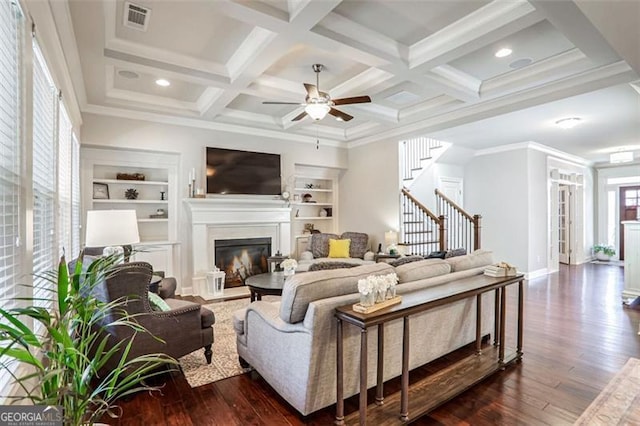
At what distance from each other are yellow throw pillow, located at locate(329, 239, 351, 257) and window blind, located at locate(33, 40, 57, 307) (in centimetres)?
430

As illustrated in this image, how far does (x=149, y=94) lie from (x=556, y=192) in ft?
28.2

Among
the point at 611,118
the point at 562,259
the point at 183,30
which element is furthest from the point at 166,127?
the point at 562,259

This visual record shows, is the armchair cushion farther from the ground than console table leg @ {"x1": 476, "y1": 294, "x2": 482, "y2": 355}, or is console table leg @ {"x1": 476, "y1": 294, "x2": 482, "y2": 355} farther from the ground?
the armchair cushion

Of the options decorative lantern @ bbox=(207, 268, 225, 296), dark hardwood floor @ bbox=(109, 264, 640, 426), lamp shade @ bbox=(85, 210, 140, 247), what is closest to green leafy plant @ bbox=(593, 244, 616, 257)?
dark hardwood floor @ bbox=(109, 264, 640, 426)

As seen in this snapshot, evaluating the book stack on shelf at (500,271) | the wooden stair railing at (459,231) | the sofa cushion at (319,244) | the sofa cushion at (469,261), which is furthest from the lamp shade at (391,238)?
the book stack on shelf at (500,271)

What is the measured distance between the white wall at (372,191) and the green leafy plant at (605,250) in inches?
276

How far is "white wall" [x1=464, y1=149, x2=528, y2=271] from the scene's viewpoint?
696 cm

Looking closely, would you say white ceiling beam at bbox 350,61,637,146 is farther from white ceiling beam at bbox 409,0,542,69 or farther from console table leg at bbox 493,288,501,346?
console table leg at bbox 493,288,501,346

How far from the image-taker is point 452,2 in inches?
111

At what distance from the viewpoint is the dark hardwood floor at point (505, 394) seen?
2260 millimetres

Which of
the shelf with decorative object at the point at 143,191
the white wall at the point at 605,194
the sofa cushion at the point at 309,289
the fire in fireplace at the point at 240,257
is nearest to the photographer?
the sofa cushion at the point at 309,289

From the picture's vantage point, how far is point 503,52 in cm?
362

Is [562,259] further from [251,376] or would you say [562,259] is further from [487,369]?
[251,376]

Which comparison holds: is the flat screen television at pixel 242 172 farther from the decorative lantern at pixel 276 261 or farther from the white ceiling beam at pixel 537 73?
the white ceiling beam at pixel 537 73
